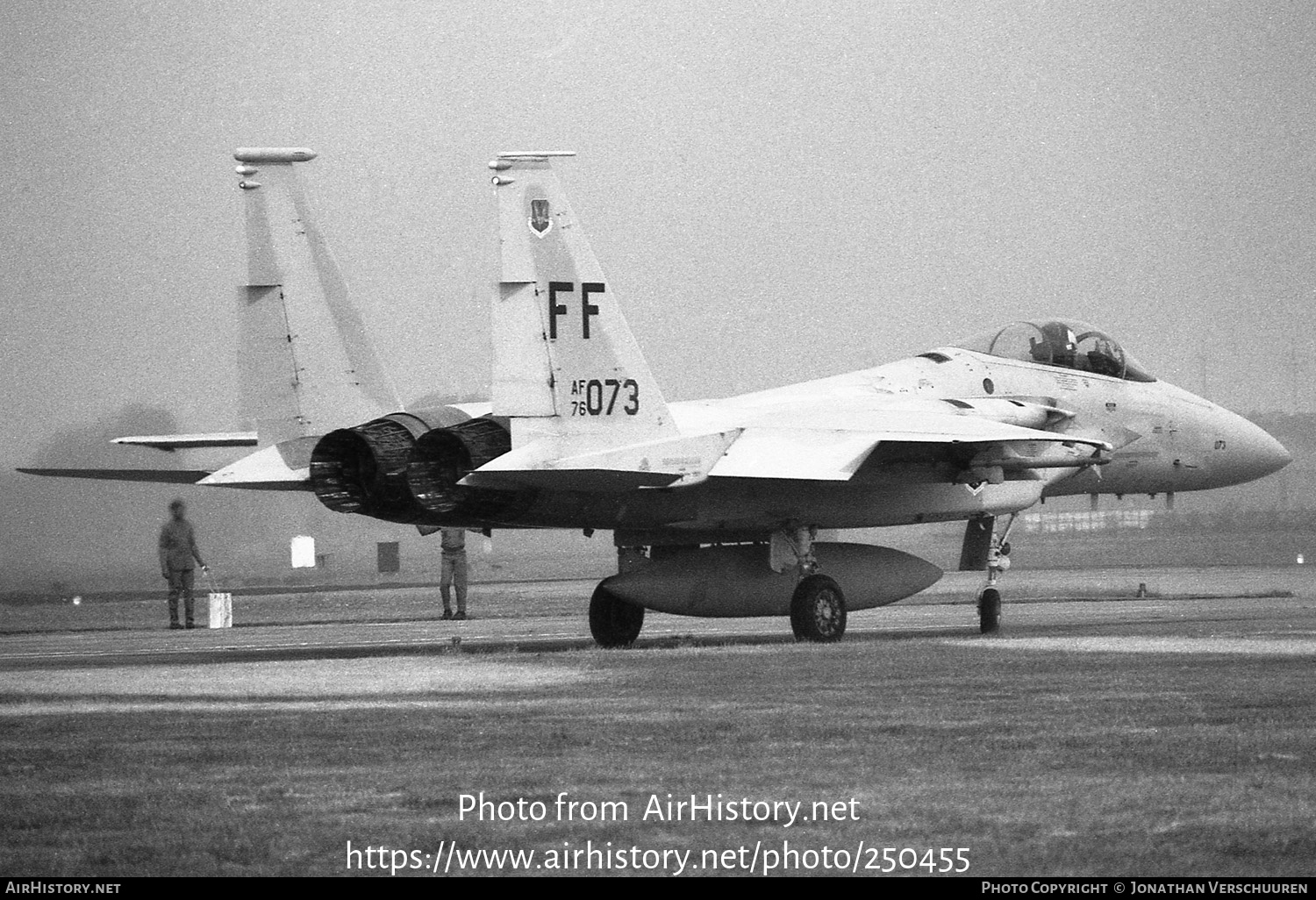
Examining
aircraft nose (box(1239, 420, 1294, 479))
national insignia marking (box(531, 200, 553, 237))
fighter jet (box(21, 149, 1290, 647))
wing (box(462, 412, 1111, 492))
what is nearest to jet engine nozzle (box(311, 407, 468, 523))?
fighter jet (box(21, 149, 1290, 647))

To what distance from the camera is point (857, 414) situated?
63.5 feet

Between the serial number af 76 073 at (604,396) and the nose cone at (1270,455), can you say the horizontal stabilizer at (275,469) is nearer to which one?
the serial number af 76 073 at (604,396)

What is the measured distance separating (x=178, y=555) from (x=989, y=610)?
1121 centimetres

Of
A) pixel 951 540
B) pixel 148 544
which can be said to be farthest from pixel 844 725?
pixel 951 540

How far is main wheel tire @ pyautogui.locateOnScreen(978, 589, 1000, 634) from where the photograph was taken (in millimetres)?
19359

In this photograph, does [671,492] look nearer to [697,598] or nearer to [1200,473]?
[697,598]

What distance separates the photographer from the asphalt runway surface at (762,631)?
16906 mm

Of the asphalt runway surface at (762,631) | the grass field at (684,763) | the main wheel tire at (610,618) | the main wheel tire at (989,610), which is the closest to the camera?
the grass field at (684,763)

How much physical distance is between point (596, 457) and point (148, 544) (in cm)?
2418

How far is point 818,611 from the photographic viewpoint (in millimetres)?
18234

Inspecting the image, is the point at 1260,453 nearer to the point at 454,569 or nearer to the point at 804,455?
the point at 804,455

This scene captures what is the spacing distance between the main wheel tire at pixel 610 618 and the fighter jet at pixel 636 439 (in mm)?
25

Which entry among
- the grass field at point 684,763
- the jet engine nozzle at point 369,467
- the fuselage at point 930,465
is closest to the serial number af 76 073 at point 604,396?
the fuselage at point 930,465
